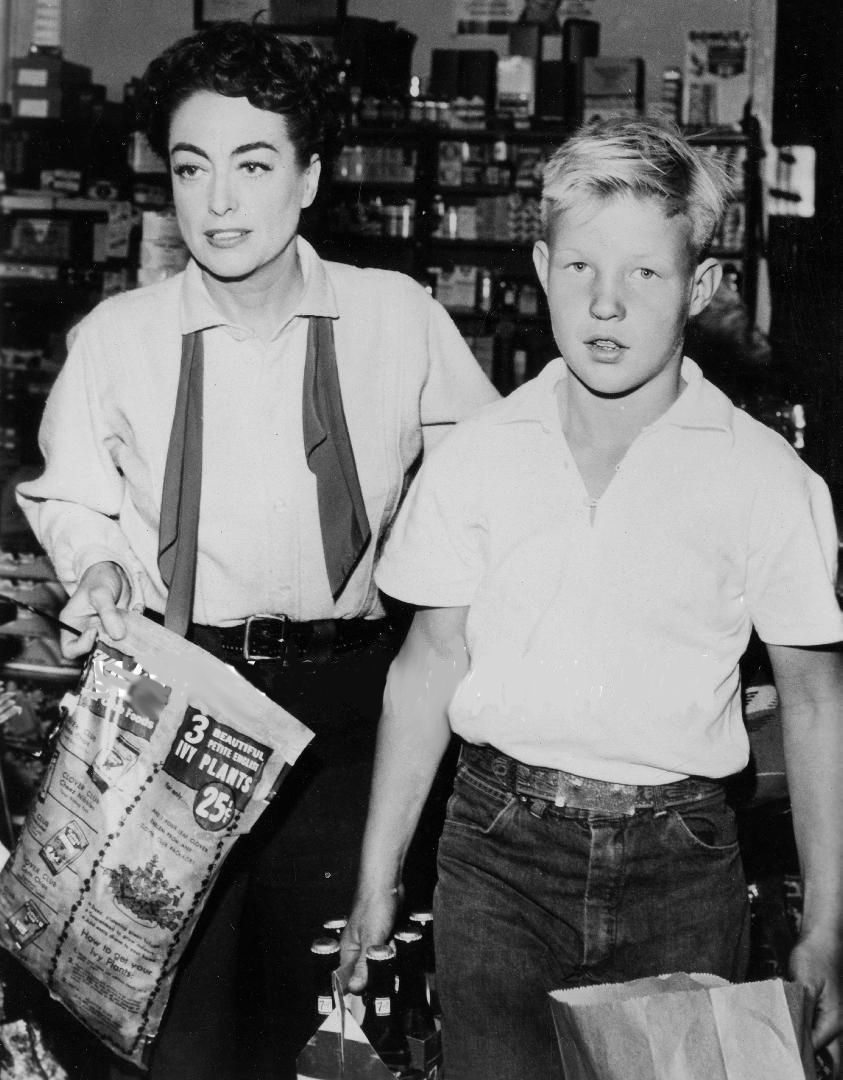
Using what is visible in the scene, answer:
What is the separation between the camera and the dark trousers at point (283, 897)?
2010 mm

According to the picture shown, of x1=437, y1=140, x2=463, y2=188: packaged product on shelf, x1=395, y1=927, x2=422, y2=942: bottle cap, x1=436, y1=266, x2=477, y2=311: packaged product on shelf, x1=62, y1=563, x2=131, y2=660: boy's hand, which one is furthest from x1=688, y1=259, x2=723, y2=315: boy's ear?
x1=437, y1=140, x2=463, y2=188: packaged product on shelf

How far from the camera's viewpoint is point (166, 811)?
5.61 feet

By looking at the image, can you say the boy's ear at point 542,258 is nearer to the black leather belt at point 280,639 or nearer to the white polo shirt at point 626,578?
the white polo shirt at point 626,578

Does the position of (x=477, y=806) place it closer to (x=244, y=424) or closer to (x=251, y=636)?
(x=251, y=636)

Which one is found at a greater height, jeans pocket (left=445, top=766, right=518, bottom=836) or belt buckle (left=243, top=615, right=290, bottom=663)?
belt buckle (left=243, top=615, right=290, bottom=663)

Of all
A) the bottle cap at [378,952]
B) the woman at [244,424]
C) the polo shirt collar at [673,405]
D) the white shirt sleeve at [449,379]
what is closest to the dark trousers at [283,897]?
the woman at [244,424]

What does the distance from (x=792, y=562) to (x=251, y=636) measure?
34.6 inches

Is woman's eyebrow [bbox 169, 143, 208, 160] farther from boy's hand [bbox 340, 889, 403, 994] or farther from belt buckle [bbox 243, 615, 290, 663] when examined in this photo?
boy's hand [bbox 340, 889, 403, 994]

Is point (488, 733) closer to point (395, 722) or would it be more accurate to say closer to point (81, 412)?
point (395, 722)

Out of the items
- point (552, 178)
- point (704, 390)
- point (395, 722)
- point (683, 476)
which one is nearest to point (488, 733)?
point (395, 722)

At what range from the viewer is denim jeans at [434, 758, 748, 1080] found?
1452 millimetres

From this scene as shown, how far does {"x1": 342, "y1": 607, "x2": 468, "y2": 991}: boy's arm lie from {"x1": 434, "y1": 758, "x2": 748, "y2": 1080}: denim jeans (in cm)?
11

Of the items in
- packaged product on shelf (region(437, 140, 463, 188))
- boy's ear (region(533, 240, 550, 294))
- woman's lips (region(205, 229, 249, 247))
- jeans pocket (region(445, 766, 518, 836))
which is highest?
packaged product on shelf (region(437, 140, 463, 188))

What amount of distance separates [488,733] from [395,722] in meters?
0.13
